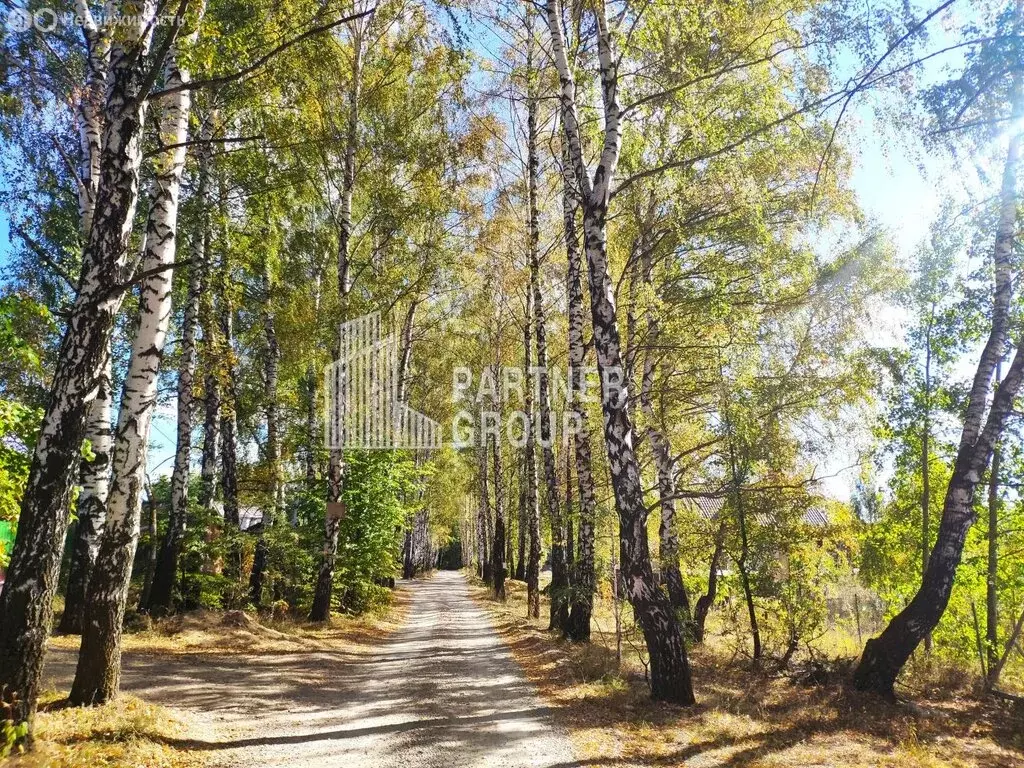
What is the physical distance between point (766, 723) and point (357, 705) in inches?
198

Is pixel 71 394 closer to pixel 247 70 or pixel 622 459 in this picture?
pixel 247 70

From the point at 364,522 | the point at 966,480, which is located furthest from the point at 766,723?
the point at 364,522

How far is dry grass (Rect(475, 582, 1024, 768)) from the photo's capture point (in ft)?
19.4

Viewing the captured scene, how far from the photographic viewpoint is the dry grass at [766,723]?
590 centimetres

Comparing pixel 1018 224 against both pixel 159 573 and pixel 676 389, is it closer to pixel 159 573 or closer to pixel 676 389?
pixel 676 389

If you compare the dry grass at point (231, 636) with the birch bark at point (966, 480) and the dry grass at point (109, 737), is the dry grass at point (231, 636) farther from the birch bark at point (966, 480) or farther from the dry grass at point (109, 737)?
the birch bark at point (966, 480)

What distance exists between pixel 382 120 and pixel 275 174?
4918 millimetres

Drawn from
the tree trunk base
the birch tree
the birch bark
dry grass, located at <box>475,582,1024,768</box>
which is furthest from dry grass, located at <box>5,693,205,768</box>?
the birch bark

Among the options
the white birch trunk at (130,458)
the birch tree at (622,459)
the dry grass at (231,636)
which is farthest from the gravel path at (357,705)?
the birch tree at (622,459)

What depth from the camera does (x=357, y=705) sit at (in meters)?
7.73

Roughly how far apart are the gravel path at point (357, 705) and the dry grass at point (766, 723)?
543mm

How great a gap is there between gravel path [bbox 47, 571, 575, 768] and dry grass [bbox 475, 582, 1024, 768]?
543mm

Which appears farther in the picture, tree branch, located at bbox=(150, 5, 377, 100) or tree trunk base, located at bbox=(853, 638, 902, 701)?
tree trunk base, located at bbox=(853, 638, 902, 701)

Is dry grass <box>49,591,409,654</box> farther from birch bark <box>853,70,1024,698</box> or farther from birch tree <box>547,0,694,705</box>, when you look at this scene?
birch bark <box>853,70,1024,698</box>
